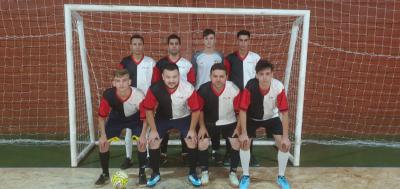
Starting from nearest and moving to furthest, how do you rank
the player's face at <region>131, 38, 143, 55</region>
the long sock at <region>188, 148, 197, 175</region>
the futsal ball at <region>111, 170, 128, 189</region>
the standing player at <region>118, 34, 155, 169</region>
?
the futsal ball at <region>111, 170, 128, 189</region> < the long sock at <region>188, 148, 197, 175</region> < the player's face at <region>131, 38, 143, 55</region> < the standing player at <region>118, 34, 155, 169</region>

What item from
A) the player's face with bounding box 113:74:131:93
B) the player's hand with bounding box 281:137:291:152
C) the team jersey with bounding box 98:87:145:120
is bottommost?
the player's hand with bounding box 281:137:291:152

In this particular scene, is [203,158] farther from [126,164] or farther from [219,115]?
[126,164]

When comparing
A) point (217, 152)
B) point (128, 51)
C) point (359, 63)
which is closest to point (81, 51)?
point (128, 51)

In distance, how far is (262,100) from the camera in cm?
355

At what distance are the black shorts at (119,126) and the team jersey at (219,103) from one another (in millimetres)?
686

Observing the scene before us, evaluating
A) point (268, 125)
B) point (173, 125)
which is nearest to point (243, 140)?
point (268, 125)

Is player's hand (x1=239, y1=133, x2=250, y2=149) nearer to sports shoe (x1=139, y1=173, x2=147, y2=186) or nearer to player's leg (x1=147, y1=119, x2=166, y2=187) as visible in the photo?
player's leg (x1=147, y1=119, x2=166, y2=187)

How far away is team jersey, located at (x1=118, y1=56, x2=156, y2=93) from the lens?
4.11 metres

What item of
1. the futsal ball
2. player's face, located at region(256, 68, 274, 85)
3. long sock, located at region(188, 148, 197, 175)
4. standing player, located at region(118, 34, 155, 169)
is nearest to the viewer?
the futsal ball

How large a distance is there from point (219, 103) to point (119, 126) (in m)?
1.03

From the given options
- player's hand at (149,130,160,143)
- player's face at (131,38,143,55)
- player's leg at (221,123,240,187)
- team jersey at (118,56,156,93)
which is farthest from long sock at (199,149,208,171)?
player's face at (131,38,143,55)

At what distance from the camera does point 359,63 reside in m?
5.59

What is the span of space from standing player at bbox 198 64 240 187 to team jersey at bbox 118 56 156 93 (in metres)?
0.79

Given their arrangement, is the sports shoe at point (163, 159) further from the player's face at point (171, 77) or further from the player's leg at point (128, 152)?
the player's face at point (171, 77)
